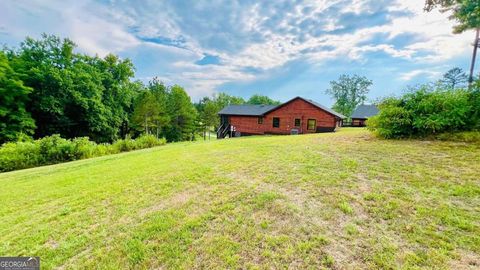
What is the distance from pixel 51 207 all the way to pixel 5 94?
23.2 m

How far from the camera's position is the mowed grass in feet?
7.34

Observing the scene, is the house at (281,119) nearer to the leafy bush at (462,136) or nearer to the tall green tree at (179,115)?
the tall green tree at (179,115)

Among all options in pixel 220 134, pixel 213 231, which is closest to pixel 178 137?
pixel 220 134

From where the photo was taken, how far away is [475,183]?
365cm

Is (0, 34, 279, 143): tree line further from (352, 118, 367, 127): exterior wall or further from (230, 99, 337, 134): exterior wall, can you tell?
(352, 118, 367, 127): exterior wall

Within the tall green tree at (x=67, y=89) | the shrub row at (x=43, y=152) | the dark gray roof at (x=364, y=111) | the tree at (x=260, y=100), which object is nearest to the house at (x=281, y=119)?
the dark gray roof at (x=364, y=111)

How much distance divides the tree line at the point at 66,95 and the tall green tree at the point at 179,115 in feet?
7.44

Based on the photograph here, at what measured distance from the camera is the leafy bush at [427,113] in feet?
23.3

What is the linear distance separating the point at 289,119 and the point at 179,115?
2118 centimetres

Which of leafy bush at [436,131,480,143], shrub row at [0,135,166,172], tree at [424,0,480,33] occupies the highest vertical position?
tree at [424,0,480,33]

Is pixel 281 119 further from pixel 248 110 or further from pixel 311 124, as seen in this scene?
pixel 248 110

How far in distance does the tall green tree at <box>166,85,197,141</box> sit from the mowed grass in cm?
3095

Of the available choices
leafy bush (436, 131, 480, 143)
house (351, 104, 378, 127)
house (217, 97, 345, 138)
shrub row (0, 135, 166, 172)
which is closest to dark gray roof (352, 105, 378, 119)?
house (351, 104, 378, 127)

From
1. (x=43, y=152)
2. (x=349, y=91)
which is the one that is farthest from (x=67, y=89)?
(x=349, y=91)
